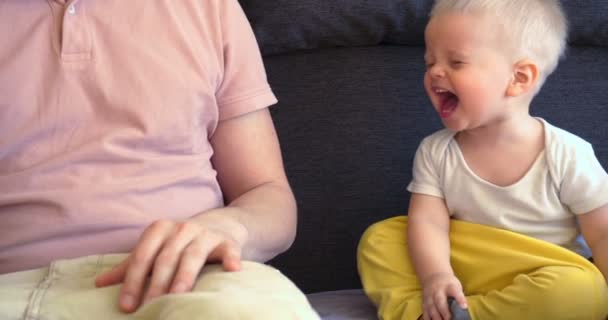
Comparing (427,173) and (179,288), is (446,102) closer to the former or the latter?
(427,173)

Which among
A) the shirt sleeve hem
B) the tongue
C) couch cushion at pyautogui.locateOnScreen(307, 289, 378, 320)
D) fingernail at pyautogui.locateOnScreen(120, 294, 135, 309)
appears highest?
the shirt sleeve hem

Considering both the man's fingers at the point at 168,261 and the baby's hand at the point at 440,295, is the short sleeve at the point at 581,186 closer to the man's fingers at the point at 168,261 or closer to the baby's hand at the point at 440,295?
the baby's hand at the point at 440,295

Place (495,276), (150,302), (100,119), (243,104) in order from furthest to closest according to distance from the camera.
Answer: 1. (495,276)
2. (243,104)
3. (100,119)
4. (150,302)

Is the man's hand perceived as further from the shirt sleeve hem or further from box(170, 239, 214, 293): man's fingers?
the shirt sleeve hem

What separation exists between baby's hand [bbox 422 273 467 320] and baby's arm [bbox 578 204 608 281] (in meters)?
0.21

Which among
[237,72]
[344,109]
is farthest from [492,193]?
[237,72]

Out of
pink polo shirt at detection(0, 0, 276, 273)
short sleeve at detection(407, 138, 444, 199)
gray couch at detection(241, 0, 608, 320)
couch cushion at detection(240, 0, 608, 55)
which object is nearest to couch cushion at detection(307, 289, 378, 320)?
gray couch at detection(241, 0, 608, 320)

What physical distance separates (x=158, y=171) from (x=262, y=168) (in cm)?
16

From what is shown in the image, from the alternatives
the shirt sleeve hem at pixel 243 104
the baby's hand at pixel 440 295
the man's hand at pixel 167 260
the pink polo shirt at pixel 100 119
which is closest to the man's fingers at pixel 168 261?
the man's hand at pixel 167 260

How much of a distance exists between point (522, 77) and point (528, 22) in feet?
0.28

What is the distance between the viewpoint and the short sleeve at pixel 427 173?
3.77 ft

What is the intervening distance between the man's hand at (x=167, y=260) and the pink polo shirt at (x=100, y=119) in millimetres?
144

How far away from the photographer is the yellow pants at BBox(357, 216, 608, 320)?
3.25ft

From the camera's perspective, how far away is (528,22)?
108cm
